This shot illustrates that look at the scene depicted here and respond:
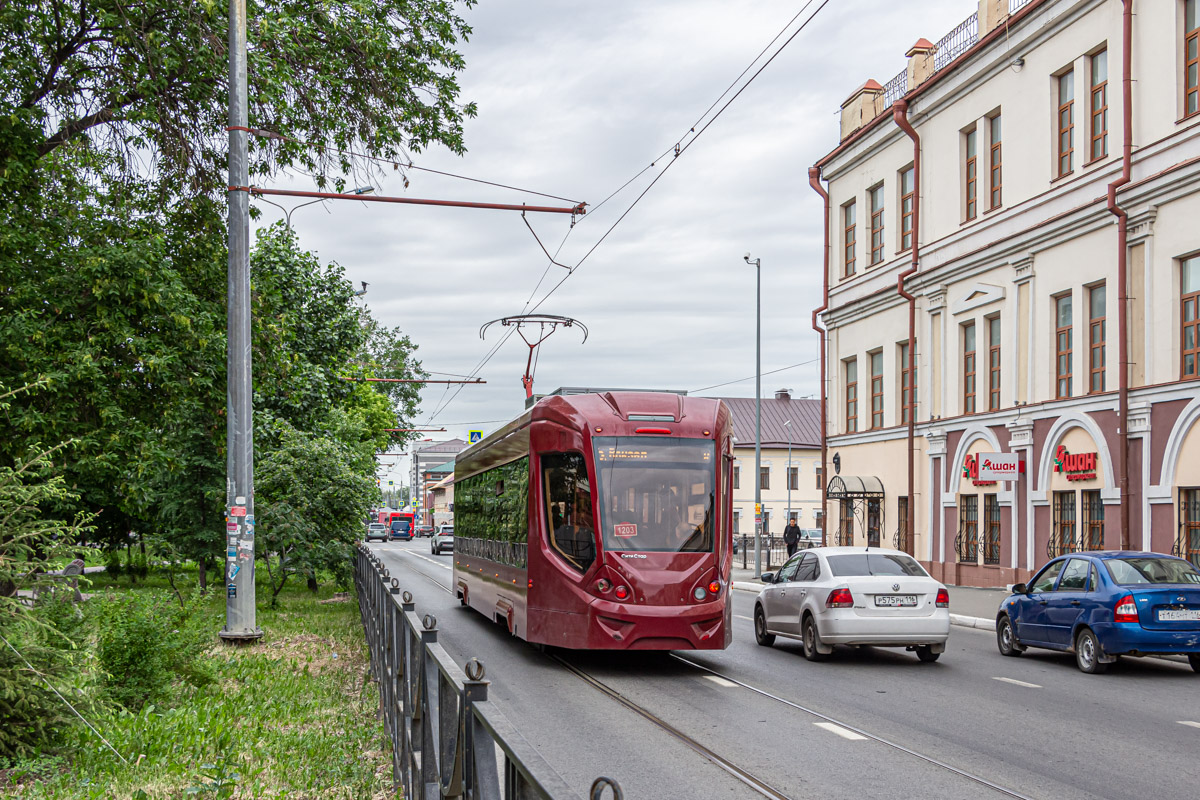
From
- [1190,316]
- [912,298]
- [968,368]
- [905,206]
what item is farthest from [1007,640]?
[905,206]

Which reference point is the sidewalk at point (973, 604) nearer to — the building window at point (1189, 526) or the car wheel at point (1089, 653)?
the building window at point (1189, 526)

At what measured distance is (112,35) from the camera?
54.6 feet

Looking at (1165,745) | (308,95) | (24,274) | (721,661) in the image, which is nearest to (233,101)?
(308,95)

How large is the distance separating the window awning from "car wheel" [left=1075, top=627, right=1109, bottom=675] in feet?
68.8

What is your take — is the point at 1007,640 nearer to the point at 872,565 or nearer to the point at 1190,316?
the point at 872,565

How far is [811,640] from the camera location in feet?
51.4

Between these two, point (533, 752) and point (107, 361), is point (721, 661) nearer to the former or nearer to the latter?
point (107, 361)

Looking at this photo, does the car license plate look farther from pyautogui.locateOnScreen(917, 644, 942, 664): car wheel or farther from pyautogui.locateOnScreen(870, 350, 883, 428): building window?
pyautogui.locateOnScreen(870, 350, 883, 428): building window

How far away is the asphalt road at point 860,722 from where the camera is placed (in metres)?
8.03

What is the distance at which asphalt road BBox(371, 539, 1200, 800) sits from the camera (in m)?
8.03

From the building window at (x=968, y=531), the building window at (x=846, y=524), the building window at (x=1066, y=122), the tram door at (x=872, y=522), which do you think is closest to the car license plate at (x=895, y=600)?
the building window at (x=1066, y=122)

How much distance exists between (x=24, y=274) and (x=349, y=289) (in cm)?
1731

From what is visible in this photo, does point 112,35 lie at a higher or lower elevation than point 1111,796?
higher

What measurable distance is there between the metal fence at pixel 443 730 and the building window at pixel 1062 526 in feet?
66.3
